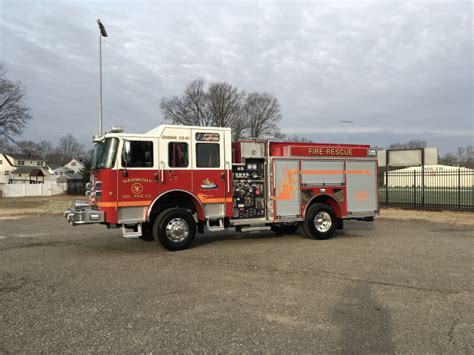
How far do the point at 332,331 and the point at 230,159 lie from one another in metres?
5.77

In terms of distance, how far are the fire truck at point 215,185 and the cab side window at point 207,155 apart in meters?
0.02

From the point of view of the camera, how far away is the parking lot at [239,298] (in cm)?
398

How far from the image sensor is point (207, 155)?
9.23 m

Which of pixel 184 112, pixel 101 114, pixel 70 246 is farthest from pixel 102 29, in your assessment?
pixel 184 112

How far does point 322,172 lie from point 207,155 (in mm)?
3252

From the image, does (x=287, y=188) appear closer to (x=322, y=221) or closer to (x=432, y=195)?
(x=322, y=221)

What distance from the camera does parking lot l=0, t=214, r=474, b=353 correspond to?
3979 mm

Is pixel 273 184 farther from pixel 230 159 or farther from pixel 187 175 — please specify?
pixel 187 175

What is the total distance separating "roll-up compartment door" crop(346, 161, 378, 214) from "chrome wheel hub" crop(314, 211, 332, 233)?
70cm

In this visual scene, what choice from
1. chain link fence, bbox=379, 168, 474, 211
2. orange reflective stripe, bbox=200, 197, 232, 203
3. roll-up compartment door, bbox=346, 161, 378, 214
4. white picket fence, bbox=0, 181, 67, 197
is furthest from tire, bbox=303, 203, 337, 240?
white picket fence, bbox=0, 181, 67, 197

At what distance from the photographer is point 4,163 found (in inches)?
3669

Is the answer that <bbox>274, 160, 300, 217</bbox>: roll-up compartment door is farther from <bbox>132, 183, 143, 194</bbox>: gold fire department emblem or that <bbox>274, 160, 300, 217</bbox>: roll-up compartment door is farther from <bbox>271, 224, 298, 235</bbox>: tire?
<bbox>132, 183, 143, 194</bbox>: gold fire department emblem

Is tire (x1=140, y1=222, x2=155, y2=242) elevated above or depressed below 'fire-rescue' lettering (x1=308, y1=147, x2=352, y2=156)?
below

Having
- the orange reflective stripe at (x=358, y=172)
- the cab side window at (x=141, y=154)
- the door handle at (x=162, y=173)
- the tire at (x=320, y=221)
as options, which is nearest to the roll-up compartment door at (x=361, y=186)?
the orange reflective stripe at (x=358, y=172)
